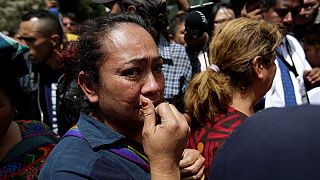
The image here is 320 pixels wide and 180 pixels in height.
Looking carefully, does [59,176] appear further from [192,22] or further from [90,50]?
[192,22]

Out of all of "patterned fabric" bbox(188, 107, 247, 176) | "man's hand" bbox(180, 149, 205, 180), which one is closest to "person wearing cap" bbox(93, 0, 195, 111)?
"patterned fabric" bbox(188, 107, 247, 176)

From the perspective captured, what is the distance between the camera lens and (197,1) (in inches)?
136

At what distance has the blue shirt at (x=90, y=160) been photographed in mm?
1793

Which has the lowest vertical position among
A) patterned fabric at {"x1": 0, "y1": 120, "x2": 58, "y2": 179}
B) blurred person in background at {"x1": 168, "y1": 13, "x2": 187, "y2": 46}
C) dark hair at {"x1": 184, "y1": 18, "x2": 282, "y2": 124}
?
blurred person in background at {"x1": 168, "y1": 13, "x2": 187, "y2": 46}

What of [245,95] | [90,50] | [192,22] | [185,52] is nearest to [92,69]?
[90,50]

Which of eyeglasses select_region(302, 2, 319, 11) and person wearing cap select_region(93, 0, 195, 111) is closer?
person wearing cap select_region(93, 0, 195, 111)

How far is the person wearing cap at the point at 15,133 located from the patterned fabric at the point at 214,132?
803 mm

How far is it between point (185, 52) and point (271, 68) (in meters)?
1.21

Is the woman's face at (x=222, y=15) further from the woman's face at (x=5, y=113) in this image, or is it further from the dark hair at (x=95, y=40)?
the dark hair at (x=95, y=40)

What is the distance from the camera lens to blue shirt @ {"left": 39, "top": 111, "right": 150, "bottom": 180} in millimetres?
1793

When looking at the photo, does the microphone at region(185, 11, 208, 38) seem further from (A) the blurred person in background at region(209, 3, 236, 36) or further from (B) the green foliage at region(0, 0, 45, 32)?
(B) the green foliage at region(0, 0, 45, 32)

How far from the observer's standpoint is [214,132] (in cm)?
265

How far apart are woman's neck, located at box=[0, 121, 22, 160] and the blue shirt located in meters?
0.82

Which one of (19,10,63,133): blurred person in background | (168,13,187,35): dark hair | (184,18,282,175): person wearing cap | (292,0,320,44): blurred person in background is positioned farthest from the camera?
(168,13,187,35): dark hair
